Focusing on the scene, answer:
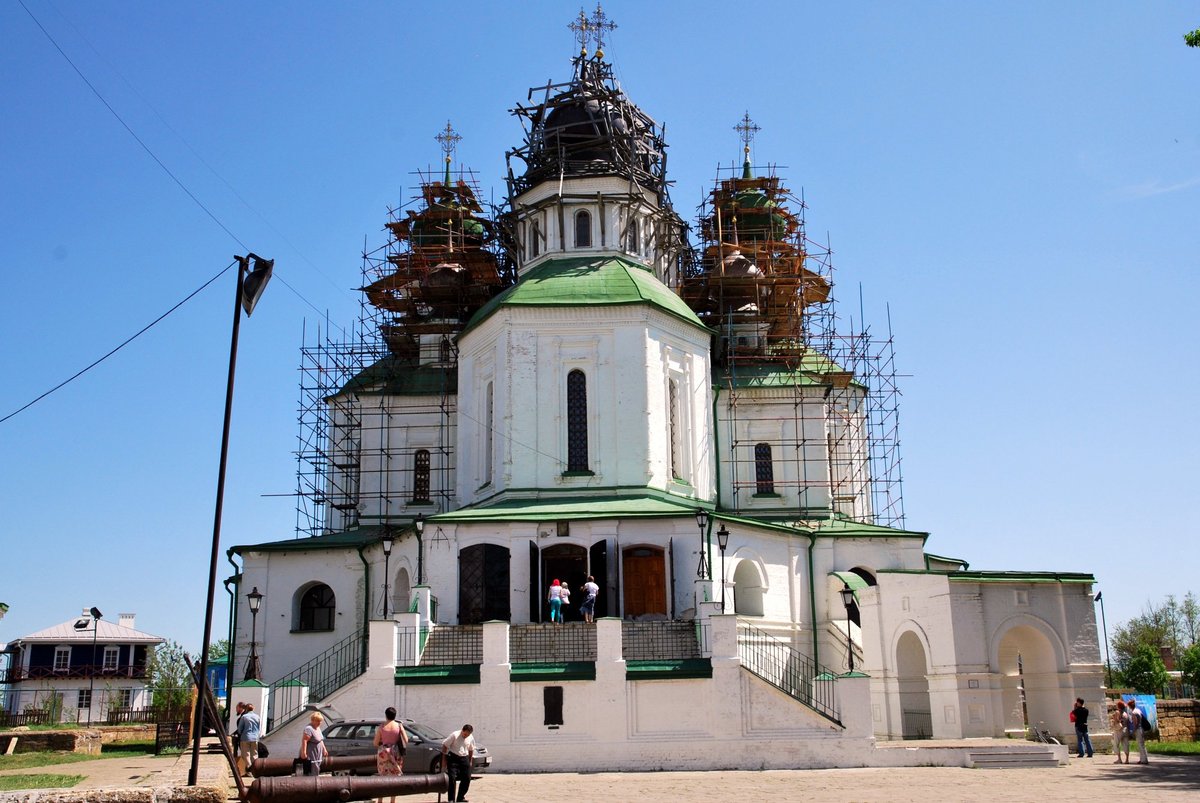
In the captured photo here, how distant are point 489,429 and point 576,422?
102 inches

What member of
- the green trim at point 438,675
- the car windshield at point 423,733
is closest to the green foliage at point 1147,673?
the green trim at point 438,675

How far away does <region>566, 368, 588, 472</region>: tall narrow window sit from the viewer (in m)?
31.4

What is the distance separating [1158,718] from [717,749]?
15432 mm

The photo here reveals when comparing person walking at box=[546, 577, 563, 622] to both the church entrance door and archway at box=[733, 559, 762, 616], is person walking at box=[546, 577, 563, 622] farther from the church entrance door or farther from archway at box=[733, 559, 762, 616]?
archway at box=[733, 559, 762, 616]

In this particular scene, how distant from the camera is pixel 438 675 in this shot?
23.6 metres

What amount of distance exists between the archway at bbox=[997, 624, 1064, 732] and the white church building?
0.06m

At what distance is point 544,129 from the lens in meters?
37.3

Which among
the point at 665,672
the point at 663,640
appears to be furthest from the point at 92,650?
the point at 665,672

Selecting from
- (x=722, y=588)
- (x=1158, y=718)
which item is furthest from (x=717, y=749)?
(x=1158, y=718)

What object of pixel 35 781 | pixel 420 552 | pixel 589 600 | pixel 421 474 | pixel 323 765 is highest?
pixel 421 474

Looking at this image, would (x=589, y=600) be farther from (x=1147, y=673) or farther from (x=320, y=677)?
(x=1147, y=673)

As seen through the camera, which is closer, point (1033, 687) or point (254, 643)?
point (1033, 687)

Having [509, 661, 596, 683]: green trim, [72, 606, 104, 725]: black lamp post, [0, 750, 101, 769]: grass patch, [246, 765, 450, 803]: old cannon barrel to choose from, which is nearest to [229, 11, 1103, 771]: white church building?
[509, 661, 596, 683]: green trim

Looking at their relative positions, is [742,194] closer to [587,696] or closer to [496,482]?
[496,482]
